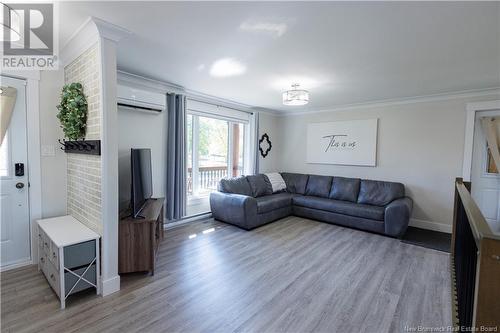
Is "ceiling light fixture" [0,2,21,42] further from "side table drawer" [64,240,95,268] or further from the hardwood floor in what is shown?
the hardwood floor

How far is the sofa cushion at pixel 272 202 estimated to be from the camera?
429cm

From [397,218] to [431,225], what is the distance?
3.36 ft

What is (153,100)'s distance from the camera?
3539 millimetres

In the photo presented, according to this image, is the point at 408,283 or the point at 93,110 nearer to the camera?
the point at 93,110

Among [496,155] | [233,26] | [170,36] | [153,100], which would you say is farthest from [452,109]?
[153,100]

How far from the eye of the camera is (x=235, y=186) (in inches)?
184

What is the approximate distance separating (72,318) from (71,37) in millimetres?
2477

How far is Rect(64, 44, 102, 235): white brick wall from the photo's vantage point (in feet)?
7.16

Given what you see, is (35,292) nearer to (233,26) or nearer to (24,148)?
(24,148)

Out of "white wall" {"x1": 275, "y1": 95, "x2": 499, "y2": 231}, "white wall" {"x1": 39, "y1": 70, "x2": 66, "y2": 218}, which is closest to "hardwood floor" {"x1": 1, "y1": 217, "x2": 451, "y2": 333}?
"white wall" {"x1": 39, "y1": 70, "x2": 66, "y2": 218}

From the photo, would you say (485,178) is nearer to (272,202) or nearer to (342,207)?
(342,207)

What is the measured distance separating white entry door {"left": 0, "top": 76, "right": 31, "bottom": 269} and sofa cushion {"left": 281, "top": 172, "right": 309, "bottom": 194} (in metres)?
4.50

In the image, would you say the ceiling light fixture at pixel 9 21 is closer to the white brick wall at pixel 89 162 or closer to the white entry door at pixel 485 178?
the white brick wall at pixel 89 162

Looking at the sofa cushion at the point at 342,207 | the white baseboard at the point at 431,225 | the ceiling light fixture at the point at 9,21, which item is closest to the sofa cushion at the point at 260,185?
the sofa cushion at the point at 342,207
